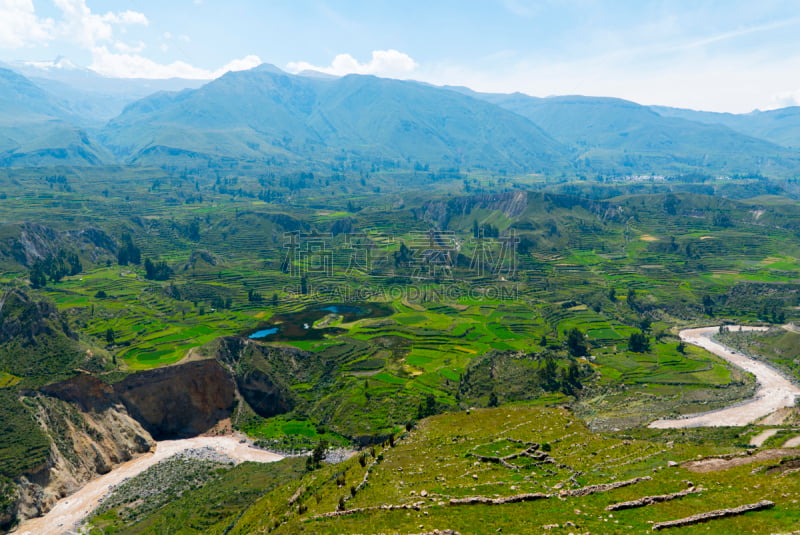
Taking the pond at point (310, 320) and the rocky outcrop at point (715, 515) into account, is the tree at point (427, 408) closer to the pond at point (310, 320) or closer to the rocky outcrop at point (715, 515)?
the pond at point (310, 320)

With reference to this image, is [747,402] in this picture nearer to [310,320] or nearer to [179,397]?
[310,320]

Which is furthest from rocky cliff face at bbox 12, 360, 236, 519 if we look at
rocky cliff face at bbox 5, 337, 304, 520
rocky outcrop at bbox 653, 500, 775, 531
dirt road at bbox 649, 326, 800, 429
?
dirt road at bbox 649, 326, 800, 429

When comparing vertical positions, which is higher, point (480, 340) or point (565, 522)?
point (565, 522)

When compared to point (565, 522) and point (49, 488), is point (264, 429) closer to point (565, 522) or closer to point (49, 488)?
point (49, 488)

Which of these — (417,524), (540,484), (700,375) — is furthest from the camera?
(700,375)

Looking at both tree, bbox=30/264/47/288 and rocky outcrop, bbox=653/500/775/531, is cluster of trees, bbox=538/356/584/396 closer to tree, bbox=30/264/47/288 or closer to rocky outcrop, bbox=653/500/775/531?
rocky outcrop, bbox=653/500/775/531

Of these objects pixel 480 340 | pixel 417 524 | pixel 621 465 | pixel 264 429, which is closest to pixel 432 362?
pixel 480 340

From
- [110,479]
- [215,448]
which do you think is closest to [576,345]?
[215,448]
